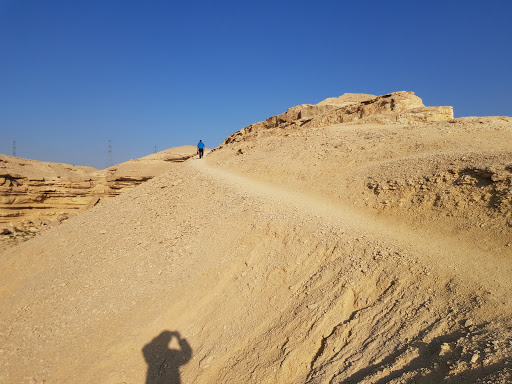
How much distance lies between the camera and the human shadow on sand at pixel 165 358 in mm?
5398

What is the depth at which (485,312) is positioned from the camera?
384cm

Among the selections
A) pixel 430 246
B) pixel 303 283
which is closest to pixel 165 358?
pixel 303 283

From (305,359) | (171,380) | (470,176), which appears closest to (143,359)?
(171,380)

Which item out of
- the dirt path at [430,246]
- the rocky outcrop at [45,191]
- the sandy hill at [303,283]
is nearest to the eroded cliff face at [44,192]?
the rocky outcrop at [45,191]

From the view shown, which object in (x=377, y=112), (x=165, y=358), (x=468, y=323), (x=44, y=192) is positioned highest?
(x=377, y=112)

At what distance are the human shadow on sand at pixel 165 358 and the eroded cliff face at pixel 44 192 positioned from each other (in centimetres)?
1735

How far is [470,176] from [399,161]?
94.4 inches

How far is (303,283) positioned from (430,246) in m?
2.29

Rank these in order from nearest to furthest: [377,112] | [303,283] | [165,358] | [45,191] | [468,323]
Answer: [468,323]
[165,358]
[303,283]
[377,112]
[45,191]

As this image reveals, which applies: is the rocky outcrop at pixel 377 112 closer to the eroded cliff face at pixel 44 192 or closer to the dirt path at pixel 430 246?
the dirt path at pixel 430 246

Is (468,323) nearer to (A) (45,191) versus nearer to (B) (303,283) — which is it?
(B) (303,283)

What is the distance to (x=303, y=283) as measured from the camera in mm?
5859

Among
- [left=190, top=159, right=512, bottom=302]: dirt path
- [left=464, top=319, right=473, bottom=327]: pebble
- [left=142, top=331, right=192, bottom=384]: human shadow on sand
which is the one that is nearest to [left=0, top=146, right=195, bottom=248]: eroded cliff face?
[left=142, top=331, right=192, bottom=384]: human shadow on sand

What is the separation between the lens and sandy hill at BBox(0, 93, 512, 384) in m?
4.05
